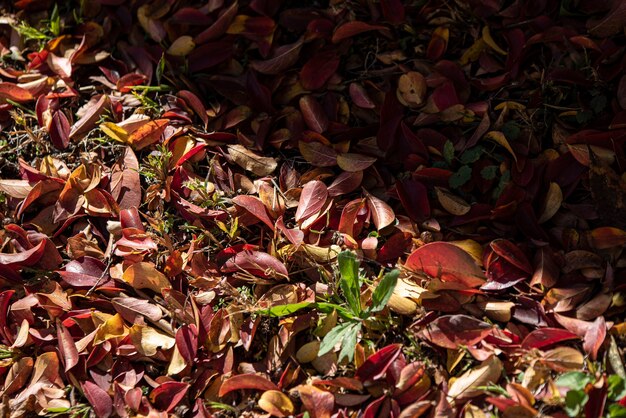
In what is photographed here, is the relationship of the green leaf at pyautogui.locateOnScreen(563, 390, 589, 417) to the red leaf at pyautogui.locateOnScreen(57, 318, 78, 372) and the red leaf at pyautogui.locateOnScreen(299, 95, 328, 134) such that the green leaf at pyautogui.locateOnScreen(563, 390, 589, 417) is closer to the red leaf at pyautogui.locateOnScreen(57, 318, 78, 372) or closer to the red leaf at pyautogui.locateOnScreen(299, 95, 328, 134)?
the red leaf at pyautogui.locateOnScreen(299, 95, 328, 134)

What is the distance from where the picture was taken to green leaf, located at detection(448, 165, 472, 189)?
1.58 m

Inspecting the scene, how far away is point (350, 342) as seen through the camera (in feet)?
4.42

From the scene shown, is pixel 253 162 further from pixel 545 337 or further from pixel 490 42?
pixel 545 337

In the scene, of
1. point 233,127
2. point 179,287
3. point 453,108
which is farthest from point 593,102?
point 179,287

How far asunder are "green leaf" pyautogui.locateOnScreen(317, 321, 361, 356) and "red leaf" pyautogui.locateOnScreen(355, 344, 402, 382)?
69mm

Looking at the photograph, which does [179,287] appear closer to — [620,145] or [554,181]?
[554,181]

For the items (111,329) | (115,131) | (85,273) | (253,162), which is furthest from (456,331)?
(115,131)

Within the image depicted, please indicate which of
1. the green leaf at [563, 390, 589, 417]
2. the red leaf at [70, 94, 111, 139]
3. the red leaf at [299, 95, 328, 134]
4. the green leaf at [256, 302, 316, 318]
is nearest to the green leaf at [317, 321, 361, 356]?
the green leaf at [256, 302, 316, 318]

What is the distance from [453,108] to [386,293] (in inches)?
21.7

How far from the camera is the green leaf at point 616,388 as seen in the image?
49.1 inches

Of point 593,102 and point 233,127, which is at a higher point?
point 593,102

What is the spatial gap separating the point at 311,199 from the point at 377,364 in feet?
1.39

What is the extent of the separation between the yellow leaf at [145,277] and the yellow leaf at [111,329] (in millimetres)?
85

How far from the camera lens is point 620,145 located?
154 cm
